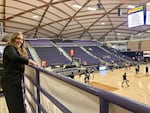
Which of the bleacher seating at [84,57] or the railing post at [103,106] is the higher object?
the railing post at [103,106]

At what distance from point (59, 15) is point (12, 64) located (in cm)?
1839

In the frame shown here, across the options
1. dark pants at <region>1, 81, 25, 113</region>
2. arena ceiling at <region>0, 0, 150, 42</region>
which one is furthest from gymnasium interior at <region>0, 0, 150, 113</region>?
dark pants at <region>1, 81, 25, 113</region>

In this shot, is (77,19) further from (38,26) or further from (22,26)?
(22,26)

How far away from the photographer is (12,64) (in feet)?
7.36

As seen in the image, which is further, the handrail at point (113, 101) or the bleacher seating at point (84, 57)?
the bleacher seating at point (84, 57)

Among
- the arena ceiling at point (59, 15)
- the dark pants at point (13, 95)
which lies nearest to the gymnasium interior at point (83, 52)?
the arena ceiling at point (59, 15)

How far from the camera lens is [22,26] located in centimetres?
2155

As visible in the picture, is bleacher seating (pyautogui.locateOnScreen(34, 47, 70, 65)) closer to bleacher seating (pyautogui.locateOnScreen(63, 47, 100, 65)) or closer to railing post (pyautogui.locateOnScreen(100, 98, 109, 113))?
bleacher seating (pyautogui.locateOnScreen(63, 47, 100, 65))

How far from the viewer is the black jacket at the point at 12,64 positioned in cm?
218

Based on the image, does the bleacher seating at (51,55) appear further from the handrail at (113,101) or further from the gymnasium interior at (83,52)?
the handrail at (113,101)

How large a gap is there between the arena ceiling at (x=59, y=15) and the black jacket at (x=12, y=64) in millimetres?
11679

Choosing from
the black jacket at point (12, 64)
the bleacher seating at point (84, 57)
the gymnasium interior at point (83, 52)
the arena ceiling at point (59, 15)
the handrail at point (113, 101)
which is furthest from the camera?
the bleacher seating at point (84, 57)

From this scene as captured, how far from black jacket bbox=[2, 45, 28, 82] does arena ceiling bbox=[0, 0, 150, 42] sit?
11.7m

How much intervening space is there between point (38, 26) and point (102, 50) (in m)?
9.86
